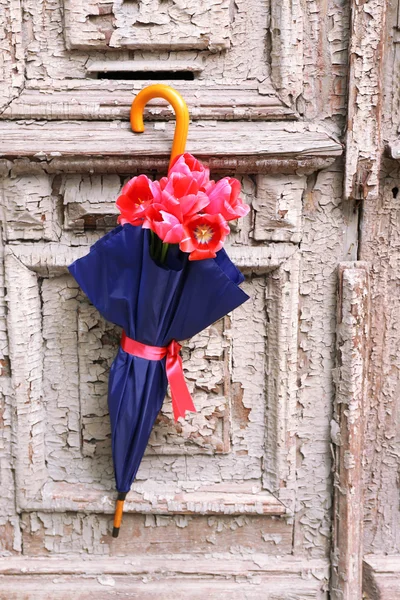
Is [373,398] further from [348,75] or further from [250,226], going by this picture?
[348,75]

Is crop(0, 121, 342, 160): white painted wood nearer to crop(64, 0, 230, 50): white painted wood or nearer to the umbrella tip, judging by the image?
crop(64, 0, 230, 50): white painted wood

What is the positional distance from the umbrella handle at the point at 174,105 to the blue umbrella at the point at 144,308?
0.13 m

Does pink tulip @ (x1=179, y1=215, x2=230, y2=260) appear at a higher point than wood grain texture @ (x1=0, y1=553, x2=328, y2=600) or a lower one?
higher

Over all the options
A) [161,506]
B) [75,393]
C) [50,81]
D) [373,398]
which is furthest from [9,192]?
[373,398]

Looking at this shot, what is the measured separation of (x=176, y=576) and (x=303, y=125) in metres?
0.79

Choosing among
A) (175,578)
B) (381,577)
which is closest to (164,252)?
(175,578)

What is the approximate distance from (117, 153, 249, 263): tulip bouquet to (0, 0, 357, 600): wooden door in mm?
99

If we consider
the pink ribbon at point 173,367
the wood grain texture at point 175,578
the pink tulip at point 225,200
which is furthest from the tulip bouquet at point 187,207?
the wood grain texture at point 175,578

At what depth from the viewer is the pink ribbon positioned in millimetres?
929

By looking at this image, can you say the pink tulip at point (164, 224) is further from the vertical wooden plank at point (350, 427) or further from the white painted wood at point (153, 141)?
the vertical wooden plank at point (350, 427)

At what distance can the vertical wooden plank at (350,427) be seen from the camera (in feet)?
3.22

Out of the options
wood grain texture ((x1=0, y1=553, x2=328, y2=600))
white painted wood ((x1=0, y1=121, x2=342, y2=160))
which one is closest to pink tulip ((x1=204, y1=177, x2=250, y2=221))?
white painted wood ((x1=0, y1=121, x2=342, y2=160))

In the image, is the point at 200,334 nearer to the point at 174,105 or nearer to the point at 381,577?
the point at 174,105

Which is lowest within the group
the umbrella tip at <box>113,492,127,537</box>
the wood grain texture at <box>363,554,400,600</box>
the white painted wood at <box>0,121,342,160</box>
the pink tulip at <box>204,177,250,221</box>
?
the wood grain texture at <box>363,554,400,600</box>
